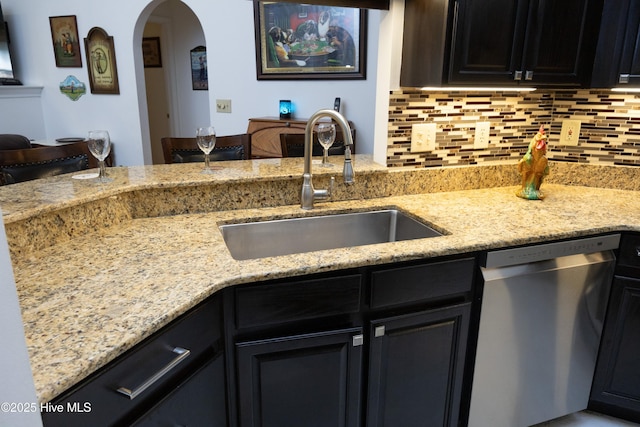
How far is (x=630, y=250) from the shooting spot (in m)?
1.63

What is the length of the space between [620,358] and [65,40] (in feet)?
17.0

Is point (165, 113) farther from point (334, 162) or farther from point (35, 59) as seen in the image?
point (334, 162)

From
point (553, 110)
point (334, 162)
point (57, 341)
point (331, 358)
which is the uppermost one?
point (553, 110)

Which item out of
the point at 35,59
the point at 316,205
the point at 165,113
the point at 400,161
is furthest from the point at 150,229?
the point at 165,113

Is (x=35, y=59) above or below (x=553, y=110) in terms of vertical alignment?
above

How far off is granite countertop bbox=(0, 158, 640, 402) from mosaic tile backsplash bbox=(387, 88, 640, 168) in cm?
12

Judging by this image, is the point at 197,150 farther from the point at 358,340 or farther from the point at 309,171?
the point at 358,340

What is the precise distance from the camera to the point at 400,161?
197 cm

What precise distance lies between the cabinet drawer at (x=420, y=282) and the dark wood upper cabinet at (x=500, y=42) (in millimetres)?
726

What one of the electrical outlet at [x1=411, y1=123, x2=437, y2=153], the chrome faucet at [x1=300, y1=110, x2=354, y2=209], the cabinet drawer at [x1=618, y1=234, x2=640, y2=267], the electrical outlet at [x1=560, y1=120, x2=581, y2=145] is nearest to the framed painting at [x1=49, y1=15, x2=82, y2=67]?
the chrome faucet at [x1=300, y1=110, x2=354, y2=209]

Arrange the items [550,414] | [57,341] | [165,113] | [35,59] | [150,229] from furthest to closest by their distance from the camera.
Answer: [165,113]
[35,59]
[550,414]
[150,229]
[57,341]

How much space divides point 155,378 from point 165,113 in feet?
18.9

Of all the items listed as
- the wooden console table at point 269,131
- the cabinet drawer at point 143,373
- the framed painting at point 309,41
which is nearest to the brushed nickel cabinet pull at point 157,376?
the cabinet drawer at point 143,373

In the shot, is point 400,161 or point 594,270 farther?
point 400,161
